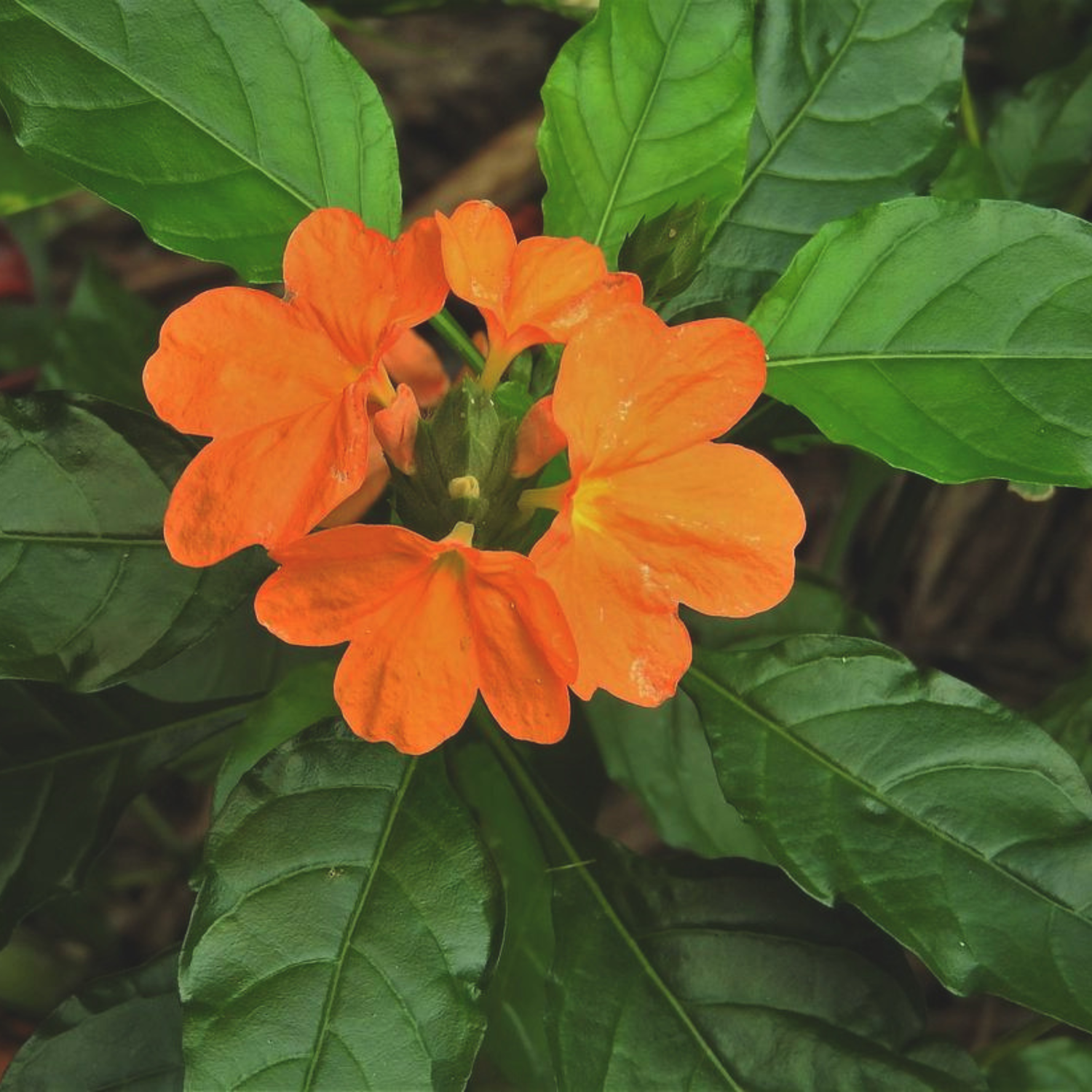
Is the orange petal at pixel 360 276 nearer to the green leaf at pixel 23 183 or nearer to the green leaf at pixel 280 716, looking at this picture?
the green leaf at pixel 280 716

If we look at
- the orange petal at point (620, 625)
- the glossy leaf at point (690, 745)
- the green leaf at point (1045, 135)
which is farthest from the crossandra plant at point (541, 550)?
the green leaf at point (1045, 135)

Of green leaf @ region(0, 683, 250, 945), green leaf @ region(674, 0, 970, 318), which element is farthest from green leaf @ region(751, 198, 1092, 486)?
green leaf @ region(0, 683, 250, 945)

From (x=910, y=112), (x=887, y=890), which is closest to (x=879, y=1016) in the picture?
(x=887, y=890)

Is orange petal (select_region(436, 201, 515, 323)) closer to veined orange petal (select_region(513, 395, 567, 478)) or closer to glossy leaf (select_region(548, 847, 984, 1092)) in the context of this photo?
veined orange petal (select_region(513, 395, 567, 478))

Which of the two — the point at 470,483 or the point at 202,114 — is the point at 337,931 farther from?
the point at 202,114

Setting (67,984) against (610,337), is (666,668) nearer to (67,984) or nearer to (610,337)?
(610,337)
